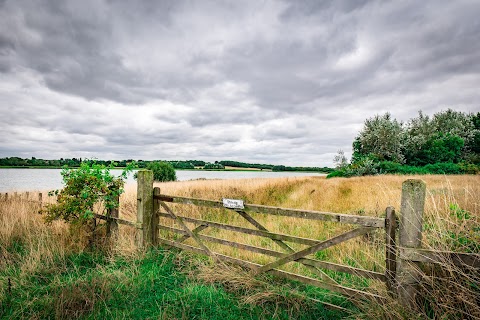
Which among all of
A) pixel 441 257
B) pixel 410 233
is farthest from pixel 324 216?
pixel 441 257

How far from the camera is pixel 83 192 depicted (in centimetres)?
574

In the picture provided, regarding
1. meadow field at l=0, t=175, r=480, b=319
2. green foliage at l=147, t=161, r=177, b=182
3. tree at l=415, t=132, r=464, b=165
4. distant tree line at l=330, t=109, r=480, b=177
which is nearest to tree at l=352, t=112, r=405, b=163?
distant tree line at l=330, t=109, r=480, b=177

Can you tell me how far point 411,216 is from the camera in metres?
3.06

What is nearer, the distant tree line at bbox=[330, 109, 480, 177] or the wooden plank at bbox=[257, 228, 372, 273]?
the wooden plank at bbox=[257, 228, 372, 273]

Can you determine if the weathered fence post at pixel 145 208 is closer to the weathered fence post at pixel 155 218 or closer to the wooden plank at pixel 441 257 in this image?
the weathered fence post at pixel 155 218

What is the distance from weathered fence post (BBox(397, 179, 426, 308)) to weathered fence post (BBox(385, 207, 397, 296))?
0.09 m

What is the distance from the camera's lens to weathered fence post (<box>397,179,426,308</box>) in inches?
119

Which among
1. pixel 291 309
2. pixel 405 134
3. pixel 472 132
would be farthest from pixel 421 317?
pixel 472 132

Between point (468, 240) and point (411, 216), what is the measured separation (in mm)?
700

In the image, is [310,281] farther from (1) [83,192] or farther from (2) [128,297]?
(1) [83,192]

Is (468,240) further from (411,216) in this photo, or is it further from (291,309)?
(291,309)

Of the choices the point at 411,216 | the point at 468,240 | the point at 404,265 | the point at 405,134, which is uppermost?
the point at 405,134

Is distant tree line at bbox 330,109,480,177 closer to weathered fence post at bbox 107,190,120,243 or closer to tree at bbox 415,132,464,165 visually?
tree at bbox 415,132,464,165

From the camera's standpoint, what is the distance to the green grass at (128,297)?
3559mm
